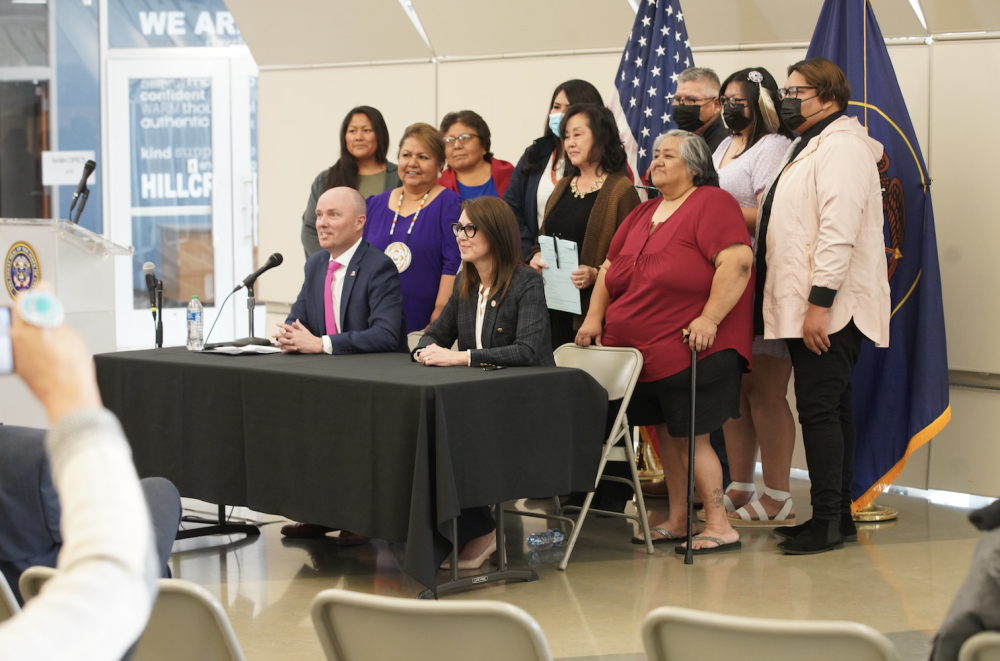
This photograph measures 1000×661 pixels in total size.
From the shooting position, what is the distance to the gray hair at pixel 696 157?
3729 millimetres

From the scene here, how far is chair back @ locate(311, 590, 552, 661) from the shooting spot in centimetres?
144

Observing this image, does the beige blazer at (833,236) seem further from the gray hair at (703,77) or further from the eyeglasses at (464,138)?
the eyeglasses at (464,138)

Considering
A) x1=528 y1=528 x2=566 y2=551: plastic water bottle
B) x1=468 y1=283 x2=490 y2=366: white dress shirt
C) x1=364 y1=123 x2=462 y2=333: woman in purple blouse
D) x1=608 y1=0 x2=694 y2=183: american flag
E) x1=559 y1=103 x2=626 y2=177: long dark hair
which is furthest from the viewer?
x1=608 y1=0 x2=694 y2=183: american flag

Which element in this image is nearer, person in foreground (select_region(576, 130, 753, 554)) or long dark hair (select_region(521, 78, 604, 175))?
person in foreground (select_region(576, 130, 753, 554))

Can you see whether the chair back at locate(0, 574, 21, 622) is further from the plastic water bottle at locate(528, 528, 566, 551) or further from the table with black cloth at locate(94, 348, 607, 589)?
the plastic water bottle at locate(528, 528, 566, 551)

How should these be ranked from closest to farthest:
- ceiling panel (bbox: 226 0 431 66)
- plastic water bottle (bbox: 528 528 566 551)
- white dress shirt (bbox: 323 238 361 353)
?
plastic water bottle (bbox: 528 528 566 551)
white dress shirt (bbox: 323 238 361 353)
ceiling panel (bbox: 226 0 431 66)

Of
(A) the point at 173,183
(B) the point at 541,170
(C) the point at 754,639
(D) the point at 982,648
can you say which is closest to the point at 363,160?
(B) the point at 541,170

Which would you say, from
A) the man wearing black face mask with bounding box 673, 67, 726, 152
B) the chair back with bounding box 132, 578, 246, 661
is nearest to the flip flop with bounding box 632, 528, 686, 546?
the man wearing black face mask with bounding box 673, 67, 726, 152

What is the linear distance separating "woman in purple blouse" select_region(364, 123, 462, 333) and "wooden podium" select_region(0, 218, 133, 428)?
1.62 metres

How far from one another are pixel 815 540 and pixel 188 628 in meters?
2.75

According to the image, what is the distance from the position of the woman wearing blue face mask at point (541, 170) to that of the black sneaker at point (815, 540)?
166 centimetres

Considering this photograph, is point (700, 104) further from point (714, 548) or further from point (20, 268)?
point (20, 268)

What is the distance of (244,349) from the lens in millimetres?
3770

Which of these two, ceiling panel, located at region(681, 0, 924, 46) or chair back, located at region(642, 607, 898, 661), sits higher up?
ceiling panel, located at region(681, 0, 924, 46)
